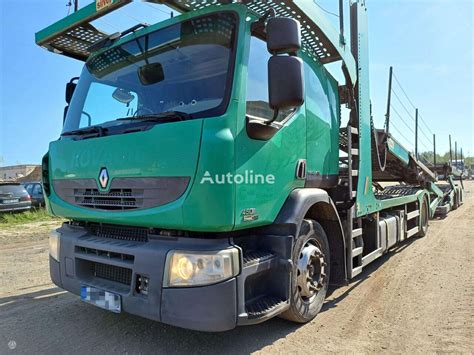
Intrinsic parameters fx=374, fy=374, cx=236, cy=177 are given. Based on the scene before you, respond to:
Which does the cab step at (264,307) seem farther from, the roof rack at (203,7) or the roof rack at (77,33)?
the roof rack at (77,33)

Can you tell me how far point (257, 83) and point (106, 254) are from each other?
1.85 metres

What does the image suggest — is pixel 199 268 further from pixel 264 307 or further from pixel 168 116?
pixel 168 116

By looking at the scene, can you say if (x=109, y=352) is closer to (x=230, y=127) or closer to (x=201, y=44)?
(x=230, y=127)

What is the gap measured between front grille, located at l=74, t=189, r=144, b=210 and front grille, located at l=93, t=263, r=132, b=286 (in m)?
0.49

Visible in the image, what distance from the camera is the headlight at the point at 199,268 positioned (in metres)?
2.53

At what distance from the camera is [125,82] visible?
343 cm

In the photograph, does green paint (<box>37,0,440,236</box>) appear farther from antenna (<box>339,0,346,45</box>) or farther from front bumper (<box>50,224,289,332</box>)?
antenna (<box>339,0,346,45</box>)

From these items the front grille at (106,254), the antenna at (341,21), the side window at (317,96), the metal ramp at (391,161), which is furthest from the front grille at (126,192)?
the antenna at (341,21)

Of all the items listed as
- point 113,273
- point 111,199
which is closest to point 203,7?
point 111,199

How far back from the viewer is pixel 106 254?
3047 millimetres

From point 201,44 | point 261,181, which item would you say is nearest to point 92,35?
point 201,44

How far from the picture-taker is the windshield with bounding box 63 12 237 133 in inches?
111

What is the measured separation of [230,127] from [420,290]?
11.4ft

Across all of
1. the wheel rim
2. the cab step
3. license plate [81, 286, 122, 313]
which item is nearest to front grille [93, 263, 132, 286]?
license plate [81, 286, 122, 313]
